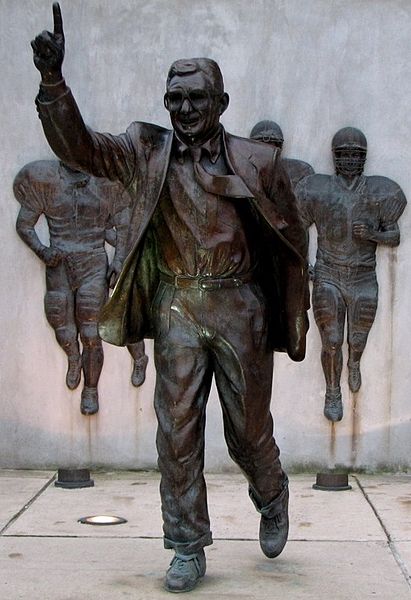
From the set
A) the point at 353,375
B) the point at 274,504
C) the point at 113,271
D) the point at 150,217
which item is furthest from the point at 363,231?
the point at 150,217

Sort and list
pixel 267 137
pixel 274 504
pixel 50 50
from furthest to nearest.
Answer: pixel 267 137 → pixel 274 504 → pixel 50 50

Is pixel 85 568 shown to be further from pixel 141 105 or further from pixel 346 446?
pixel 141 105

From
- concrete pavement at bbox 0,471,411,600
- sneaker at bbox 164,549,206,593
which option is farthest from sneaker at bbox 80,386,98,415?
sneaker at bbox 164,549,206,593

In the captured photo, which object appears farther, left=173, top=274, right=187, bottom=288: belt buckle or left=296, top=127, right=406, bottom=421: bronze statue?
left=296, top=127, right=406, bottom=421: bronze statue

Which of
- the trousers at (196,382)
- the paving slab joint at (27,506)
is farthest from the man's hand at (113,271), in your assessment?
the trousers at (196,382)

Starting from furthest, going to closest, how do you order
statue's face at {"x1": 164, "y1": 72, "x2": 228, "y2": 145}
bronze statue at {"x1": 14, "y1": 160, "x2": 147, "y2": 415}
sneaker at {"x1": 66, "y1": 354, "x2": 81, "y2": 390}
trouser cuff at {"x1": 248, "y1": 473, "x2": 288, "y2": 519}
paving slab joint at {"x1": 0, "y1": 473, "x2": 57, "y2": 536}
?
sneaker at {"x1": 66, "y1": 354, "x2": 81, "y2": 390} → bronze statue at {"x1": 14, "y1": 160, "x2": 147, "y2": 415} → paving slab joint at {"x1": 0, "y1": 473, "x2": 57, "y2": 536} → trouser cuff at {"x1": 248, "y1": 473, "x2": 288, "y2": 519} → statue's face at {"x1": 164, "y1": 72, "x2": 228, "y2": 145}

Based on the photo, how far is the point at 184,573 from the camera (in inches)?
188

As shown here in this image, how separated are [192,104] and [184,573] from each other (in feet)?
6.05

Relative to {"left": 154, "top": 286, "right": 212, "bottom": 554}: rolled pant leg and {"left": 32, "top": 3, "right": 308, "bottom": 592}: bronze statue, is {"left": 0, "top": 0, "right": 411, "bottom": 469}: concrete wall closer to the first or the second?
{"left": 32, "top": 3, "right": 308, "bottom": 592}: bronze statue

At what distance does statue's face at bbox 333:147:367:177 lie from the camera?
7.46 meters

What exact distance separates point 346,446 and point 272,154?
3354 mm

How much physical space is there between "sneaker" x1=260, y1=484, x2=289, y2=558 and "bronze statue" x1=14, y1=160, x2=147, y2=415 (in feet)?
8.71

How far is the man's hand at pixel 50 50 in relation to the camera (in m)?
4.16

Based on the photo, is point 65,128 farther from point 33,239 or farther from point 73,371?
point 73,371
